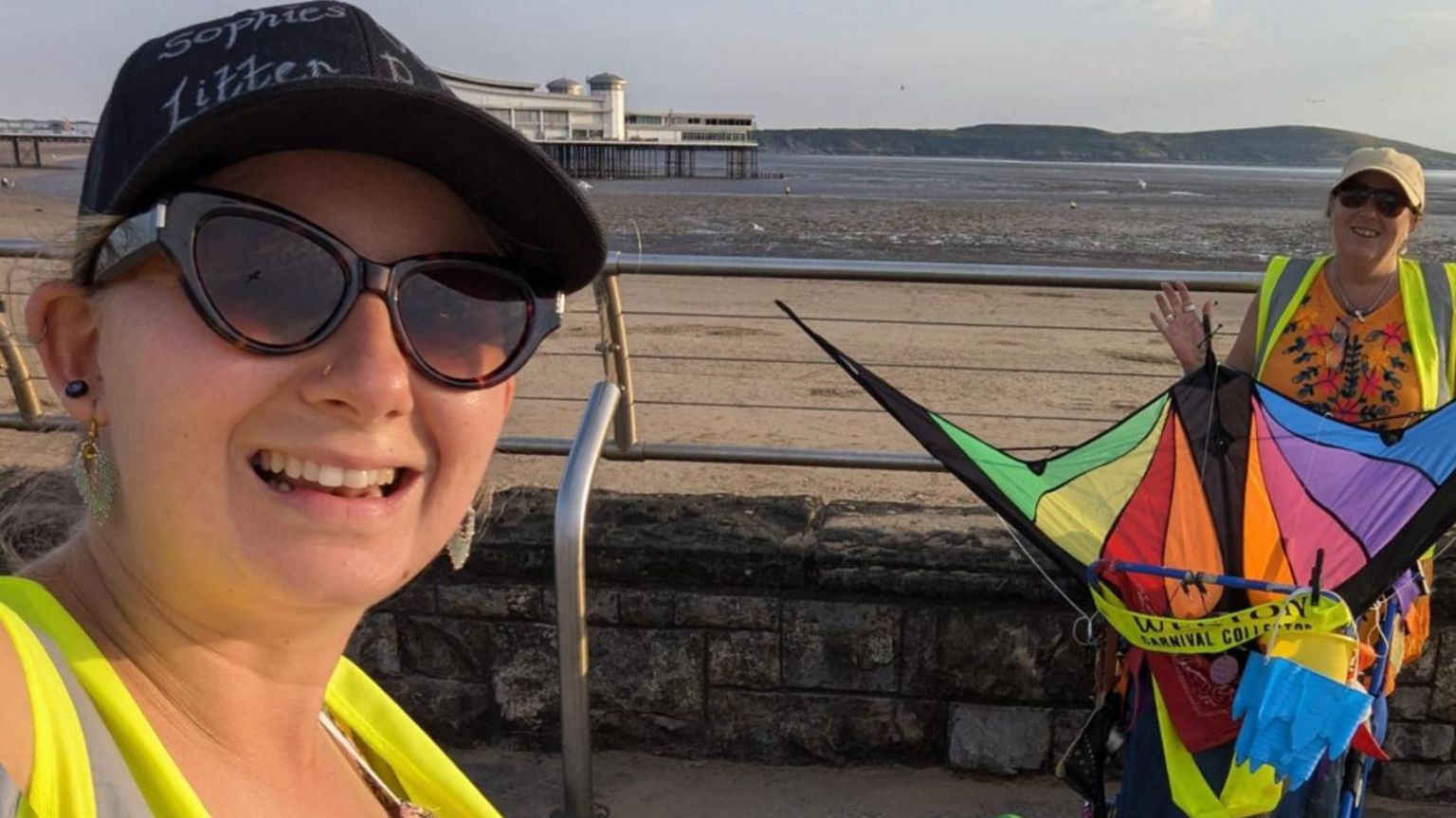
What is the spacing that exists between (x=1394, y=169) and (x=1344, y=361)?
53cm

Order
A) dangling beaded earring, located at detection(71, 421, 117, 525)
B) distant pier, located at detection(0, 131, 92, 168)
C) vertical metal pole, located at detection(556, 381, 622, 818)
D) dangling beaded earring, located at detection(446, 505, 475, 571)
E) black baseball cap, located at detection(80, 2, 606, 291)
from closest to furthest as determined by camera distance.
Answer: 1. black baseball cap, located at detection(80, 2, 606, 291)
2. dangling beaded earring, located at detection(71, 421, 117, 525)
3. dangling beaded earring, located at detection(446, 505, 475, 571)
4. vertical metal pole, located at detection(556, 381, 622, 818)
5. distant pier, located at detection(0, 131, 92, 168)

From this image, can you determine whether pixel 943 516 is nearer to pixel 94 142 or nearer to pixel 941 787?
pixel 941 787

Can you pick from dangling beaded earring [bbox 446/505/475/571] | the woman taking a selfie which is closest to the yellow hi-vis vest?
the woman taking a selfie

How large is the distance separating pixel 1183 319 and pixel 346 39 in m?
2.34

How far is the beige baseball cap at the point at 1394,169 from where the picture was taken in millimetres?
2691

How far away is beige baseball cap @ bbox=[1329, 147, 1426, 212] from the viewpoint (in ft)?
8.83

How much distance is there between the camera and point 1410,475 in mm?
2025

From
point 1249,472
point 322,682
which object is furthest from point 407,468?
point 1249,472

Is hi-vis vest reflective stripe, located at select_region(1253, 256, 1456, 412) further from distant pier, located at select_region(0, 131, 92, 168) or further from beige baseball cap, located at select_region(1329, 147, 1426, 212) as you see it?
distant pier, located at select_region(0, 131, 92, 168)

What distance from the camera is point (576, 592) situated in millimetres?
2574

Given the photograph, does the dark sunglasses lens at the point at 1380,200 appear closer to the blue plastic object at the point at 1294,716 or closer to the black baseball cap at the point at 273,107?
the blue plastic object at the point at 1294,716

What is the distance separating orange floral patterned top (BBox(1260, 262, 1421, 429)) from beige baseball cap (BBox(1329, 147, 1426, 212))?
0.87 ft

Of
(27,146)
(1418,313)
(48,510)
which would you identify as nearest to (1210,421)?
(1418,313)

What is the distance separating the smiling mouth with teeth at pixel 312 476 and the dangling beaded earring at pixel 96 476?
0.48ft
